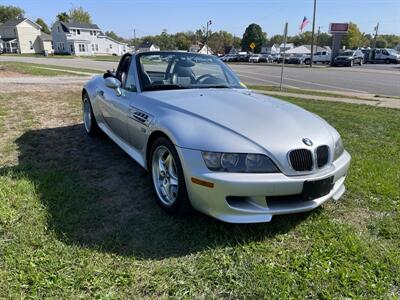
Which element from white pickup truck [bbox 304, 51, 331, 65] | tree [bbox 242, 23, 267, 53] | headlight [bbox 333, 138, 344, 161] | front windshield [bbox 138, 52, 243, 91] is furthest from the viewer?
tree [bbox 242, 23, 267, 53]

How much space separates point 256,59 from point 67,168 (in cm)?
5142

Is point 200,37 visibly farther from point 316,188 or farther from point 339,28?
point 316,188

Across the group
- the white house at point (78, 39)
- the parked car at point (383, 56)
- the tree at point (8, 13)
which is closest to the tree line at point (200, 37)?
the tree at point (8, 13)

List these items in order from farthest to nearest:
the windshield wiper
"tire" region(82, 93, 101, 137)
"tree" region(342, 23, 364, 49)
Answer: "tree" region(342, 23, 364, 49) < "tire" region(82, 93, 101, 137) < the windshield wiper

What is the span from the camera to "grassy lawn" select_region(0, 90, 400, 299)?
91.3 inches

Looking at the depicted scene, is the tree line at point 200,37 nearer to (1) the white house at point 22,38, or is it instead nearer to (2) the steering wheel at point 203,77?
(1) the white house at point 22,38

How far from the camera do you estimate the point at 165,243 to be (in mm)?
2801

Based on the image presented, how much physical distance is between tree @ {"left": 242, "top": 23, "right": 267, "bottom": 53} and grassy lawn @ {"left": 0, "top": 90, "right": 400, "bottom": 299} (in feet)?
332

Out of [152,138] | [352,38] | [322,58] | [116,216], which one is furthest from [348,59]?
[352,38]

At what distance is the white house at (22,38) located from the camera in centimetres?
7469

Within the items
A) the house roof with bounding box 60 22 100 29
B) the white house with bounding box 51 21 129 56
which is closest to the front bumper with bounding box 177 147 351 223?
the white house with bounding box 51 21 129 56

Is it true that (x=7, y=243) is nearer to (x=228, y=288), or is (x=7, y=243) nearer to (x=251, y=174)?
(x=228, y=288)

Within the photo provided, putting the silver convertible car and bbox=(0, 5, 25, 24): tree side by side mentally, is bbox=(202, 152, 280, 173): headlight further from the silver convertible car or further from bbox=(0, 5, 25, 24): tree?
bbox=(0, 5, 25, 24): tree

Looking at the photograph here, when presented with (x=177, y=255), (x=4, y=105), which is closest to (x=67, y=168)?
(x=177, y=255)
